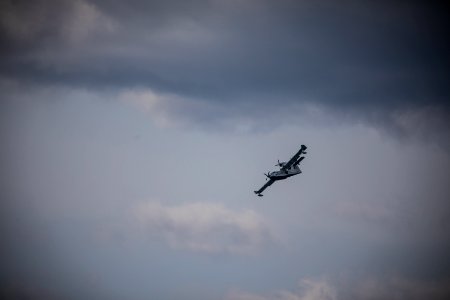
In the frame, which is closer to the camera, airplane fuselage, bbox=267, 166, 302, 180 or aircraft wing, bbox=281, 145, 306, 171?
aircraft wing, bbox=281, 145, 306, 171

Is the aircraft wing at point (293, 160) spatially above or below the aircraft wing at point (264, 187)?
above

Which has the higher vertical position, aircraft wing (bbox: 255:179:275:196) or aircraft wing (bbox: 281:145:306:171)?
aircraft wing (bbox: 281:145:306:171)

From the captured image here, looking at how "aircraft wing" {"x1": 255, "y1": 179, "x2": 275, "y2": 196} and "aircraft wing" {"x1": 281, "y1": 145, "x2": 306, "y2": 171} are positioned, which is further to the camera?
"aircraft wing" {"x1": 255, "y1": 179, "x2": 275, "y2": 196}

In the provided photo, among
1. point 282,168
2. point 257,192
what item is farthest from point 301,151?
point 257,192

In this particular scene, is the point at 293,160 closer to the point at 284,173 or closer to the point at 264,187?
the point at 284,173

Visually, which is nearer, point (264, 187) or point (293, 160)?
point (293, 160)

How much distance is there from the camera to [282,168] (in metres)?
90.5

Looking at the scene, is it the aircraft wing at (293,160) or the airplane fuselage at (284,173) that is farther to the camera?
the airplane fuselage at (284,173)

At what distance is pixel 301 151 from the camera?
8794cm

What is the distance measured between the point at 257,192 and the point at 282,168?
25.7 ft

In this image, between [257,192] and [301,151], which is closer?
[301,151]

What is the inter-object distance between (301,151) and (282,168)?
5.19 meters

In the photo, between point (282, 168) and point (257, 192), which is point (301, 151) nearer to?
point (282, 168)

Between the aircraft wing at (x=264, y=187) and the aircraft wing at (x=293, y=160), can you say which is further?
the aircraft wing at (x=264, y=187)
